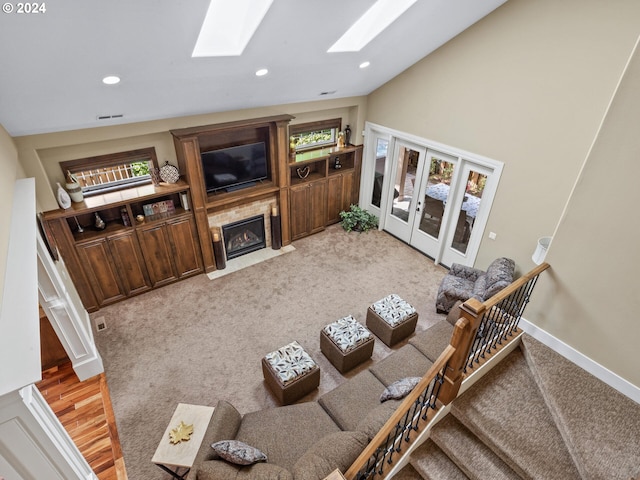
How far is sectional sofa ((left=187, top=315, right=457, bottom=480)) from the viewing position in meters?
2.41

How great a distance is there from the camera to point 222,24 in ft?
10.7

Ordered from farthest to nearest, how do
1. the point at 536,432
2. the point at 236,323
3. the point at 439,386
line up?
the point at 236,323
the point at 439,386
the point at 536,432

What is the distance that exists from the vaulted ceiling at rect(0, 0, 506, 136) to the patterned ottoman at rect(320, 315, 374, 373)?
3.21 m

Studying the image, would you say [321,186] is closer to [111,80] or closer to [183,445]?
[111,80]

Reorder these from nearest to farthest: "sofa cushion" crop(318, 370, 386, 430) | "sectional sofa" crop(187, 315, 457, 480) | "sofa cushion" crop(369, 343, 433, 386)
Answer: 1. "sectional sofa" crop(187, 315, 457, 480)
2. "sofa cushion" crop(318, 370, 386, 430)
3. "sofa cushion" crop(369, 343, 433, 386)

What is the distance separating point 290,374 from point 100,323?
304 cm

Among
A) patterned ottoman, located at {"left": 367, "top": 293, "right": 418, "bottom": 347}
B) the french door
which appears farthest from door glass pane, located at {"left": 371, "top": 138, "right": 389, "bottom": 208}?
patterned ottoman, located at {"left": 367, "top": 293, "right": 418, "bottom": 347}

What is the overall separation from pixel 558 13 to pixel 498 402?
13.2 feet

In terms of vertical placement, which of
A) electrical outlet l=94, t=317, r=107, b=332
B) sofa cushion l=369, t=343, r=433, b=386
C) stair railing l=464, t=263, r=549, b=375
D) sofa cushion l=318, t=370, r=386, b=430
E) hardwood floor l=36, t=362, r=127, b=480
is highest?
stair railing l=464, t=263, r=549, b=375

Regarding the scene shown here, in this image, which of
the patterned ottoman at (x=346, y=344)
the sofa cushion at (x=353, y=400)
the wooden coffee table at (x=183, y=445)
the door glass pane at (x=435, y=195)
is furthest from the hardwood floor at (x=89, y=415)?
the door glass pane at (x=435, y=195)

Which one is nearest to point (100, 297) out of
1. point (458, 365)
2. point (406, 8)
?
point (458, 365)

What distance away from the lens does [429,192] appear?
6.10 m

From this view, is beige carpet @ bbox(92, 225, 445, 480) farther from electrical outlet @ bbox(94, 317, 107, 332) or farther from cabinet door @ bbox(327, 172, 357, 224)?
cabinet door @ bbox(327, 172, 357, 224)

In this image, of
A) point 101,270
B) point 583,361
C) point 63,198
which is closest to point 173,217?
point 101,270
